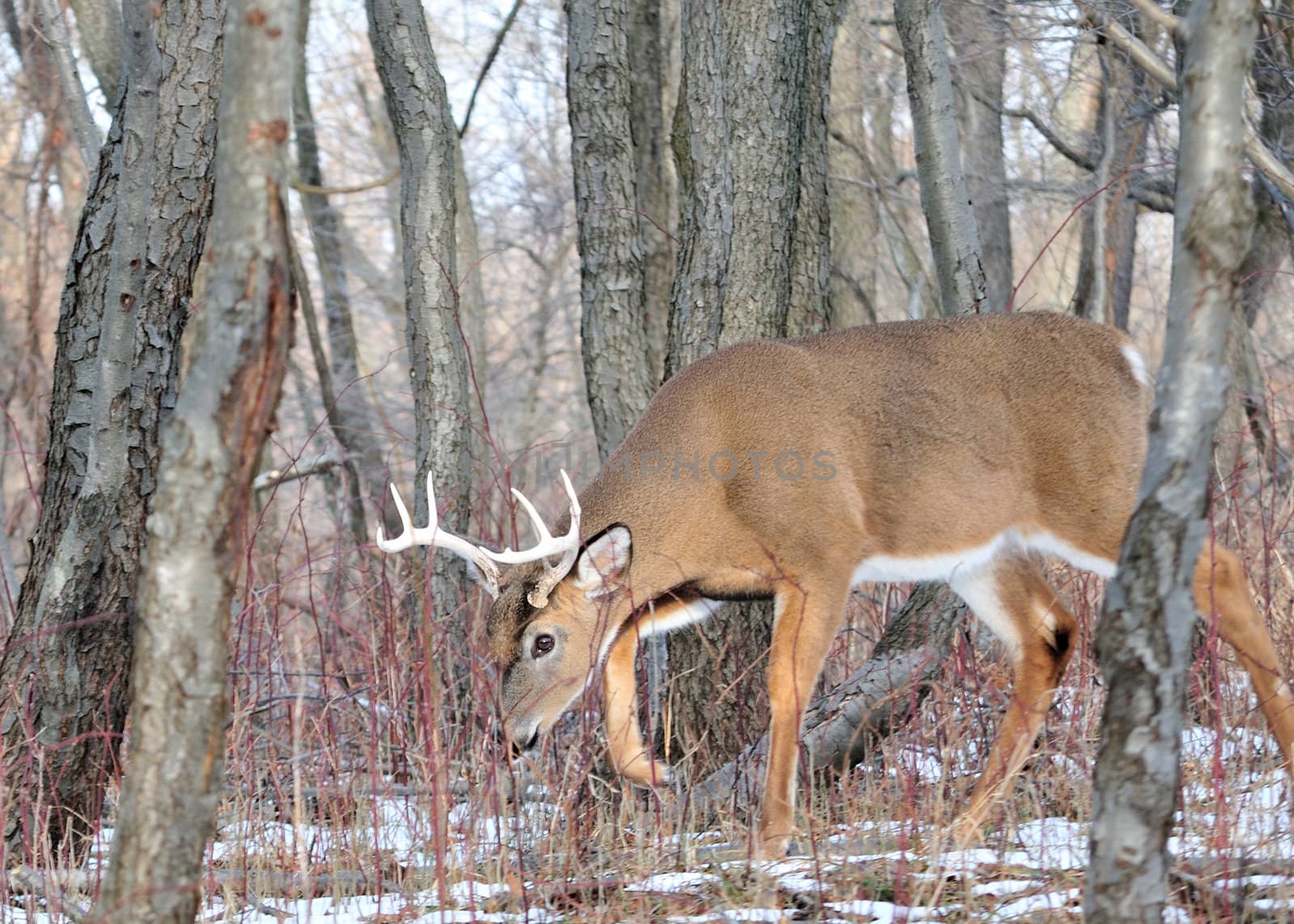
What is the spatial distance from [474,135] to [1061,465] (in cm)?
1726

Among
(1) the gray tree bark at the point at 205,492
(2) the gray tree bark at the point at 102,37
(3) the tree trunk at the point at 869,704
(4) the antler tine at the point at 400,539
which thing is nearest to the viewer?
(1) the gray tree bark at the point at 205,492

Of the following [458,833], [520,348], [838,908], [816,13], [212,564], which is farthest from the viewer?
[520,348]

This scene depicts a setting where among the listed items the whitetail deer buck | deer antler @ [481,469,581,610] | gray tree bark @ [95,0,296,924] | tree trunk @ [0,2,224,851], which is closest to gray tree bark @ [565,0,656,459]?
the whitetail deer buck

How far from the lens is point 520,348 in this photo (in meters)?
19.9

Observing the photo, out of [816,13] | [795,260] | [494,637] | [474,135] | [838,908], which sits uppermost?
[474,135]

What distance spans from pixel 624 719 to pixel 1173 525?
117 inches

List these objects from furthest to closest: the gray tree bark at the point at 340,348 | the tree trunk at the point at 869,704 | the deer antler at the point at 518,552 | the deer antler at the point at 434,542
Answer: the gray tree bark at the point at 340,348
the tree trunk at the point at 869,704
the deer antler at the point at 518,552
the deer antler at the point at 434,542

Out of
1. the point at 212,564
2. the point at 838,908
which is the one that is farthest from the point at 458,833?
the point at 212,564

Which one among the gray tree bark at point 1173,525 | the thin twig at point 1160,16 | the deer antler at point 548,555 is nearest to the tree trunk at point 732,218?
the deer antler at point 548,555

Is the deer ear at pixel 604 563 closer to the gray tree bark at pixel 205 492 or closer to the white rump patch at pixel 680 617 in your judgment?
the white rump patch at pixel 680 617

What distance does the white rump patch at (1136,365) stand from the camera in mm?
5758

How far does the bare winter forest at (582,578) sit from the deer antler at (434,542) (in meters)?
0.06

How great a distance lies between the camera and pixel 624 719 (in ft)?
18.5

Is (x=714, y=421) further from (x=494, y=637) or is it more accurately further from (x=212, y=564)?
(x=212, y=564)
